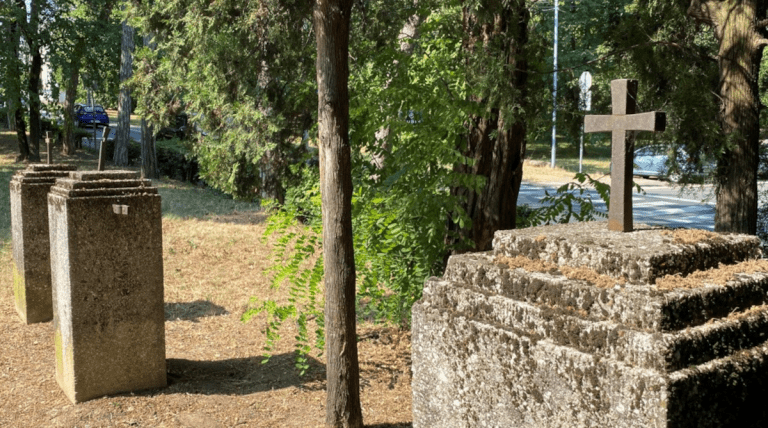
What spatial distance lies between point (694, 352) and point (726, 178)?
18.1 feet

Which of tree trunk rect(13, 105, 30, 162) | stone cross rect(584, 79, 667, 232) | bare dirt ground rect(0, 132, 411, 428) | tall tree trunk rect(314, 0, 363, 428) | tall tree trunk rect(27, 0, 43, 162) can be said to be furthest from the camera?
tree trunk rect(13, 105, 30, 162)

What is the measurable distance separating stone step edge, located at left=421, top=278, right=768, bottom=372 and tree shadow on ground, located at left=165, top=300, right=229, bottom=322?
21.4 ft

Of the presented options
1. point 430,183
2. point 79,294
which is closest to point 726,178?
point 430,183

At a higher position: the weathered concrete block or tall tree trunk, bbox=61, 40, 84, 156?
tall tree trunk, bbox=61, 40, 84, 156

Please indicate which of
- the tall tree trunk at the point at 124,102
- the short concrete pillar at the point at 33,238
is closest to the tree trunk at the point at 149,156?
the tall tree trunk at the point at 124,102

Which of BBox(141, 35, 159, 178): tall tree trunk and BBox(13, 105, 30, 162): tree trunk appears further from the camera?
BBox(13, 105, 30, 162): tree trunk

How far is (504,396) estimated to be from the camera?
294 centimetres

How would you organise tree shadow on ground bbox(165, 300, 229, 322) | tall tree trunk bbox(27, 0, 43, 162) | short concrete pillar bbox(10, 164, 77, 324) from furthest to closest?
tall tree trunk bbox(27, 0, 43, 162), tree shadow on ground bbox(165, 300, 229, 322), short concrete pillar bbox(10, 164, 77, 324)

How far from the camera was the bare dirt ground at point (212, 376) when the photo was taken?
5934 millimetres

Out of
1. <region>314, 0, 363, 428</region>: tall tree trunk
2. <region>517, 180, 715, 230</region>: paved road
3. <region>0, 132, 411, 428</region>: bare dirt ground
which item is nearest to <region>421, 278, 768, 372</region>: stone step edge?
<region>314, 0, 363, 428</region>: tall tree trunk

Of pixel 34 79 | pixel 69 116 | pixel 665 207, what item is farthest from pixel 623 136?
pixel 69 116

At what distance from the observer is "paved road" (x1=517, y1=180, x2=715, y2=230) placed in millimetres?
15445

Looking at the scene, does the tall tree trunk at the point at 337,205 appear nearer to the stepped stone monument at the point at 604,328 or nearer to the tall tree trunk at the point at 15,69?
the stepped stone monument at the point at 604,328

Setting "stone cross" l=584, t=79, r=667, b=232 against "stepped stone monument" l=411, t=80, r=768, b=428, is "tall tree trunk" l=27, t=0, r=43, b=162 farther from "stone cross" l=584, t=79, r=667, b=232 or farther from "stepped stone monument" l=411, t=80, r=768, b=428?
"stone cross" l=584, t=79, r=667, b=232
